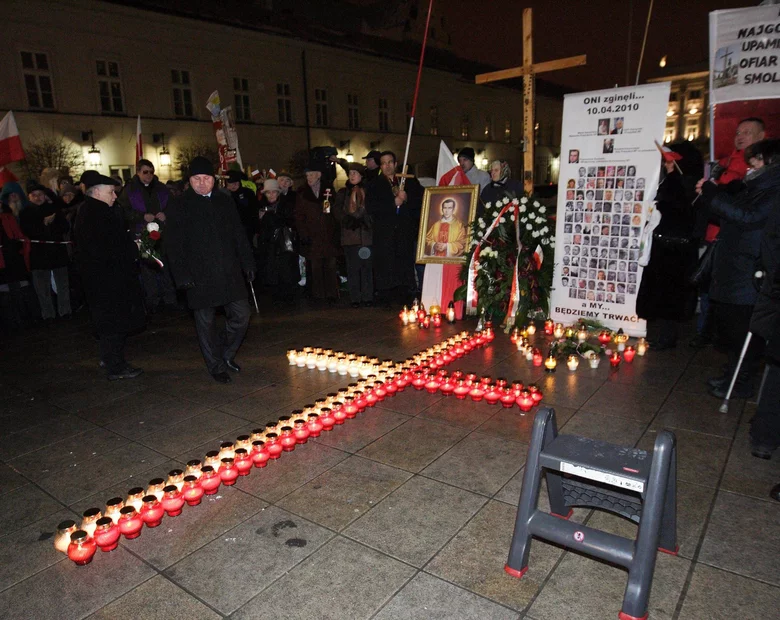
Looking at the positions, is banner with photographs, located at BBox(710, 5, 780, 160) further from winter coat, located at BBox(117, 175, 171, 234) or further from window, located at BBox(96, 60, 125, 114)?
window, located at BBox(96, 60, 125, 114)

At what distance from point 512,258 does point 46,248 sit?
7257mm

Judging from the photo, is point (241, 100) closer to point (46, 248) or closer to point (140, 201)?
point (140, 201)

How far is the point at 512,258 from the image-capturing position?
23.4ft

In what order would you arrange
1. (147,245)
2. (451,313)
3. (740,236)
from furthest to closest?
(147,245), (451,313), (740,236)

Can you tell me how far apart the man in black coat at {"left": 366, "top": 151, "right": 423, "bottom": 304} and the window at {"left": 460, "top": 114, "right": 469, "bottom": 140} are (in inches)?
1357

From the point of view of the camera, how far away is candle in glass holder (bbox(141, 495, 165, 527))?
10.6 ft

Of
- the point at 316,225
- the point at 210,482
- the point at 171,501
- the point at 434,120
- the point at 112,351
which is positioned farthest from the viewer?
the point at 434,120

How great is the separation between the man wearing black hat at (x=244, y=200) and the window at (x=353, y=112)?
2505cm

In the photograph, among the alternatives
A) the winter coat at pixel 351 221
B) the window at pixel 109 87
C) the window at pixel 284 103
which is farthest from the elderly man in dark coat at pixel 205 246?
the window at pixel 284 103

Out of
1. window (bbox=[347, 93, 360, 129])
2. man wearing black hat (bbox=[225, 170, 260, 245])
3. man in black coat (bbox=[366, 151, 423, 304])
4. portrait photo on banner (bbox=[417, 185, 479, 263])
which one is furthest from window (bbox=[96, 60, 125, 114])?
portrait photo on banner (bbox=[417, 185, 479, 263])

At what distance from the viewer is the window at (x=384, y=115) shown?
34.8 meters

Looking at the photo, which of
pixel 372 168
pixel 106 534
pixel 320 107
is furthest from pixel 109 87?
pixel 106 534

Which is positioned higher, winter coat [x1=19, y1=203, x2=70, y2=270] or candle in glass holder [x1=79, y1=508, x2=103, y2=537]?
winter coat [x1=19, y1=203, x2=70, y2=270]

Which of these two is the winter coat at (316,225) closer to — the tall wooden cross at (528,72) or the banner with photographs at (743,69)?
the tall wooden cross at (528,72)
